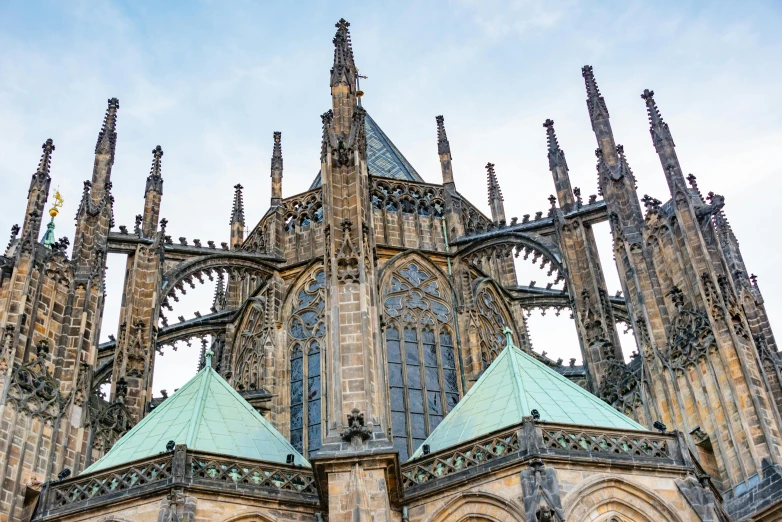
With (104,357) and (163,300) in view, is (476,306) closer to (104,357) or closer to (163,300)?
(163,300)

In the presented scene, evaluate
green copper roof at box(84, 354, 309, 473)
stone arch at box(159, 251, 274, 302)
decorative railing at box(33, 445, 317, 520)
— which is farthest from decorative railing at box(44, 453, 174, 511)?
stone arch at box(159, 251, 274, 302)

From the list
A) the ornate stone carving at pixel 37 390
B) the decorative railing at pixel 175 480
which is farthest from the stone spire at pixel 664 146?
the ornate stone carving at pixel 37 390

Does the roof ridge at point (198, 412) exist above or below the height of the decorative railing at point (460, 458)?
above

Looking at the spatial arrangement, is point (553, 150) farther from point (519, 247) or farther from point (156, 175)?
point (156, 175)

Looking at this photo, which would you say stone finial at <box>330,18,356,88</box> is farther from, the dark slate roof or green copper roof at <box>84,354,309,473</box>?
green copper roof at <box>84,354,309,473</box>

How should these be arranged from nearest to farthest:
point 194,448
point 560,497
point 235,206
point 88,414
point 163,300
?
point 560,497 < point 194,448 < point 88,414 < point 163,300 < point 235,206

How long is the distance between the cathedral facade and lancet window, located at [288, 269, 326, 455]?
0.06 m

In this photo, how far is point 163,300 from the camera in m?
28.4

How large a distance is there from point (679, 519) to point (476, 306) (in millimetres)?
11838

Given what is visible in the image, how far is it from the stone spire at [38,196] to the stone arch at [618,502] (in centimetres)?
1386

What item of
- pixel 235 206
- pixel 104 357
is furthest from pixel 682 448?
pixel 235 206

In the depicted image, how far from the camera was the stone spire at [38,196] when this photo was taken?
83.4 feet

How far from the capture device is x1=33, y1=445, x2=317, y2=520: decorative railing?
19.6 meters

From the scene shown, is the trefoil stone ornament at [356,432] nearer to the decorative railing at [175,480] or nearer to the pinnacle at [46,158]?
the decorative railing at [175,480]
